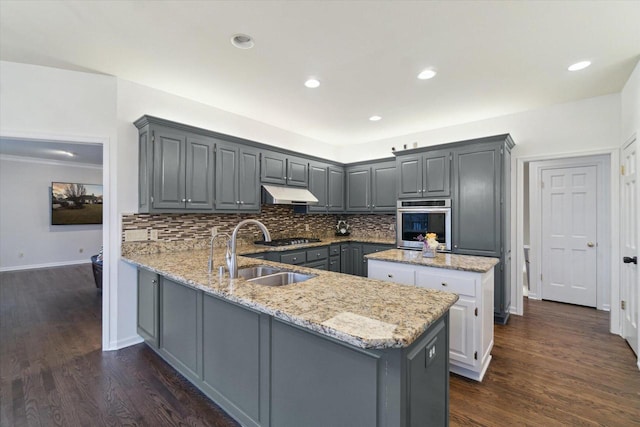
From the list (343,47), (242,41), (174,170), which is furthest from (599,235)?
(174,170)

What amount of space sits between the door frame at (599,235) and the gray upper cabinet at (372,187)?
5.61 feet

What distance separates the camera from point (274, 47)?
232 centimetres

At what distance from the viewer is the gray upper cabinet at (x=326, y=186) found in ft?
15.3

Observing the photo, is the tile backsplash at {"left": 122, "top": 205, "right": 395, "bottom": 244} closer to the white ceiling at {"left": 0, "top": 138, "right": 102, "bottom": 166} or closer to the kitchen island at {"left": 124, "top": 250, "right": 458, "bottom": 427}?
the kitchen island at {"left": 124, "top": 250, "right": 458, "bottom": 427}

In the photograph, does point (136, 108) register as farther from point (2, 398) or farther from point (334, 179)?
point (334, 179)

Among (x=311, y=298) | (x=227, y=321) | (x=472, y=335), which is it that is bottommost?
(x=472, y=335)

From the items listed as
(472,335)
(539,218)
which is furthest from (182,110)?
(539,218)

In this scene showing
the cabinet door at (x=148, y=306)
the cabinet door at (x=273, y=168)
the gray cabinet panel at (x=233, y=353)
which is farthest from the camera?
the cabinet door at (x=273, y=168)

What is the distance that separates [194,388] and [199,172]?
2.14 meters

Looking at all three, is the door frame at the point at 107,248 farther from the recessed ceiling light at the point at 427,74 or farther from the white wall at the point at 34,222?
the white wall at the point at 34,222

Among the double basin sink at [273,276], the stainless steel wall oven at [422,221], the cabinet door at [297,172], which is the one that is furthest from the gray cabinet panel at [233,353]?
the stainless steel wall oven at [422,221]

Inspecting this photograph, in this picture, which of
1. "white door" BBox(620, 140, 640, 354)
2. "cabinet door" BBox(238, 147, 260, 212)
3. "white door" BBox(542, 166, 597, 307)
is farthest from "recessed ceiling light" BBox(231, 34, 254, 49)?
"white door" BBox(542, 166, 597, 307)

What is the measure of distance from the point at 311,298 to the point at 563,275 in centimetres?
474

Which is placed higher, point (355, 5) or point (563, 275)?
point (355, 5)
